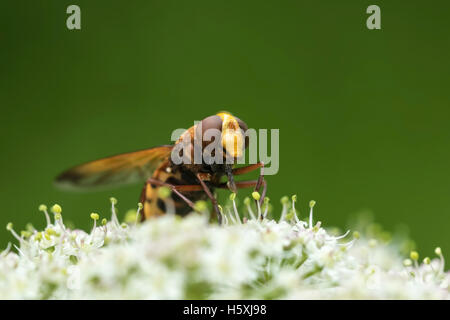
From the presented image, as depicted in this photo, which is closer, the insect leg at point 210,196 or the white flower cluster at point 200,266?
Answer: the white flower cluster at point 200,266

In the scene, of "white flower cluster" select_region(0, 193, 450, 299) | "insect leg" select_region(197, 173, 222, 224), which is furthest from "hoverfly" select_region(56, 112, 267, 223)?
"white flower cluster" select_region(0, 193, 450, 299)

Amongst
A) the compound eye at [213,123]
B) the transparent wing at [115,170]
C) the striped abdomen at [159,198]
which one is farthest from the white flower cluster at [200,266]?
the transparent wing at [115,170]

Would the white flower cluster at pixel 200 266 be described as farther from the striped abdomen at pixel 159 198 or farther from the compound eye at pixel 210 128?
the striped abdomen at pixel 159 198

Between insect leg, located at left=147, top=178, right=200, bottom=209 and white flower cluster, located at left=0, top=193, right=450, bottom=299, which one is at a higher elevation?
insect leg, located at left=147, top=178, right=200, bottom=209

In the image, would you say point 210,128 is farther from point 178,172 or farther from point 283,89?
point 283,89

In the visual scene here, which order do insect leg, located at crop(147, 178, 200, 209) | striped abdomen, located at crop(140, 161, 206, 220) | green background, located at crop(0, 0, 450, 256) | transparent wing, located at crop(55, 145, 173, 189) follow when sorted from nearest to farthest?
1. insect leg, located at crop(147, 178, 200, 209)
2. striped abdomen, located at crop(140, 161, 206, 220)
3. transparent wing, located at crop(55, 145, 173, 189)
4. green background, located at crop(0, 0, 450, 256)

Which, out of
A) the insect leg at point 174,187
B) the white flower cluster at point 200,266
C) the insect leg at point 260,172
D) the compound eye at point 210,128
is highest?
the compound eye at point 210,128

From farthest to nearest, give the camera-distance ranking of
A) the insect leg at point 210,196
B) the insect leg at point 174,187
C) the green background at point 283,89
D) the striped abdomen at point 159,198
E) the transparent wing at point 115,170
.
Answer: the green background at point 283,89
the transparent wing at point 115,170
the striped abdomen at point 159,198
the insect leg at point 174,187
the insect leg at point 210,196

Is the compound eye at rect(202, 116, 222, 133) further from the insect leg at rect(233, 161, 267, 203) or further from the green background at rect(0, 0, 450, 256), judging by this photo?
the green background at rect(0, 0, 450, 256)
